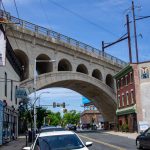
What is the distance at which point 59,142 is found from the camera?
33.3 ft

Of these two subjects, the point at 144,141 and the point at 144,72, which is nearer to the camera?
the point at 144,141

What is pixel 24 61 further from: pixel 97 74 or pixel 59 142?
pixel 59 142

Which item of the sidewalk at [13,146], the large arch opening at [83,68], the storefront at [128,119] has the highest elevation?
the large arch opening at [83,68]

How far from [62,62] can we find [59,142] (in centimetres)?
4683

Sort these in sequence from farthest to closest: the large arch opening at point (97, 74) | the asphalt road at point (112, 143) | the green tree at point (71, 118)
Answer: the green tree at point (71, 118) < the large arch opening at point (97, 74) < the asphalt road at point (112, 143)

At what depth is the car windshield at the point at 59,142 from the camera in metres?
9.87

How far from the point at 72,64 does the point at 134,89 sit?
34.0ft

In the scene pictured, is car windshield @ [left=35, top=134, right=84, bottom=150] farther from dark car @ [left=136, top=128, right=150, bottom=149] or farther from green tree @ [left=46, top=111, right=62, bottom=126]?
green tree @ [left=46, top=111, right=62, bottom=126]

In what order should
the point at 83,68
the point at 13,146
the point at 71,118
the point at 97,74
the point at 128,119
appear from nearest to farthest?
the point at 13,146 → the point at 128,119 → the point at 83,68 → the point at 97,74 → the point at 71,118

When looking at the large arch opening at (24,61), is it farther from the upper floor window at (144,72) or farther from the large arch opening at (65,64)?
the upper floor window at (144,72)

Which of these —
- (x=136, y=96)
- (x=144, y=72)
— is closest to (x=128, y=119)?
(x=136, y=96)

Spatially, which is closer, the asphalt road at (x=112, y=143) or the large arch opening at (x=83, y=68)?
the asphalt road at (x=112, y=143)

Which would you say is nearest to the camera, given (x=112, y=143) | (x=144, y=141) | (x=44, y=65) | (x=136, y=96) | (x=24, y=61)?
(x=144, y=141)

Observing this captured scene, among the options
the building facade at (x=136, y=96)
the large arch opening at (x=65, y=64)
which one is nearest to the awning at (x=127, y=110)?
the building facade at (x=136, y=96)
